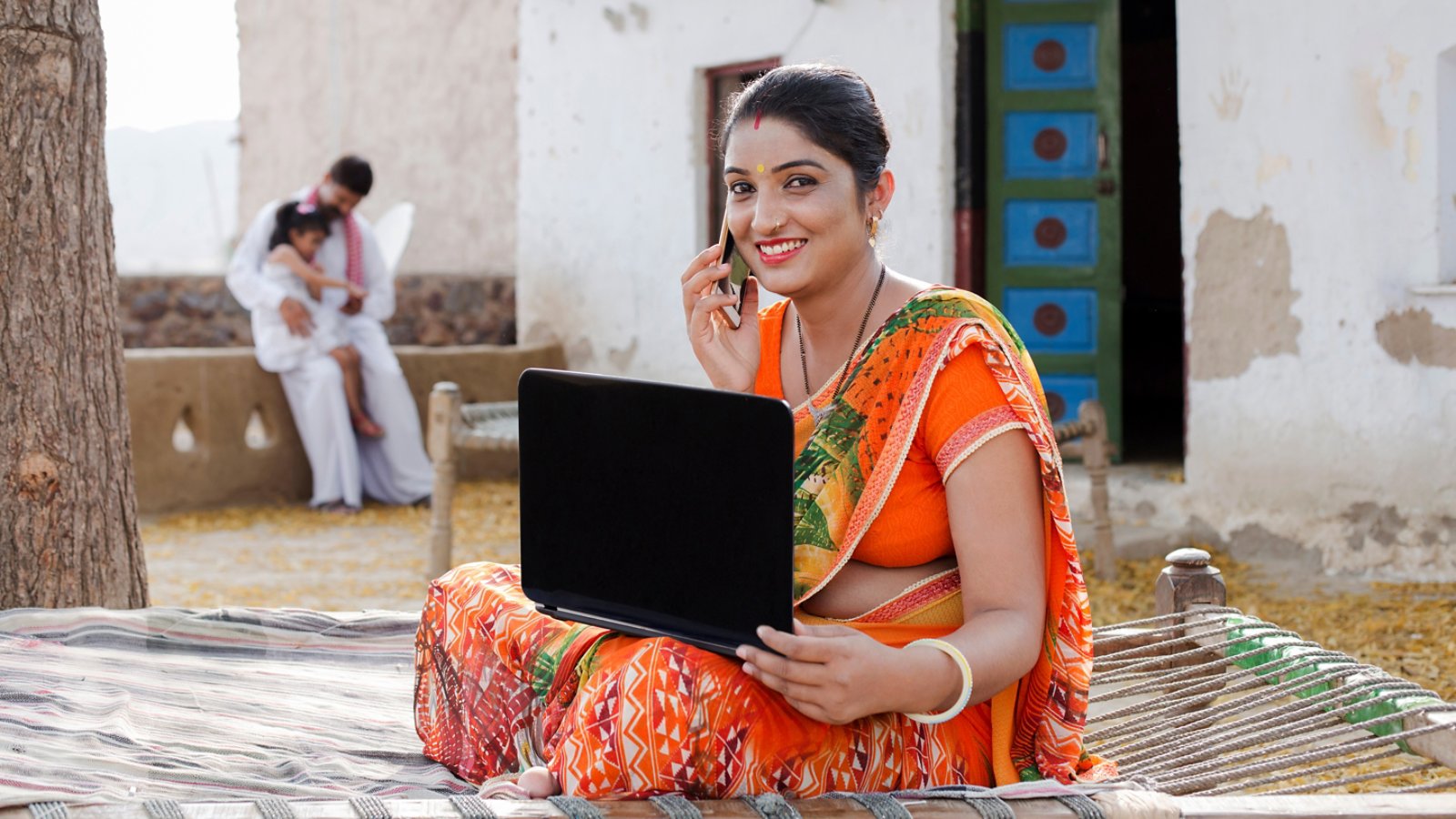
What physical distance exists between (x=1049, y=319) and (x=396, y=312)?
20.2ft

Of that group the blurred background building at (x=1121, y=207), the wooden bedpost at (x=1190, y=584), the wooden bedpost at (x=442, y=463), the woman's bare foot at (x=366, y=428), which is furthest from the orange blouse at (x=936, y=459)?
the woman's bare foot at (x=366, y=428)

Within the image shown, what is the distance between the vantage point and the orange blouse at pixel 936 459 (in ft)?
6.76

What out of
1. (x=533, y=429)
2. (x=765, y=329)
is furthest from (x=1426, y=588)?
(x=533, y=429)

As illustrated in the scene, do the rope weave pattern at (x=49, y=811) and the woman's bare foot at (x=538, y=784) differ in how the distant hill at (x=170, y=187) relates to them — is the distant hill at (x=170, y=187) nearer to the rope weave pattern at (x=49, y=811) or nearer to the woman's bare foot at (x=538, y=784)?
the rope weave pattern at (x=49, y=811)

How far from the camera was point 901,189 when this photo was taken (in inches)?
299

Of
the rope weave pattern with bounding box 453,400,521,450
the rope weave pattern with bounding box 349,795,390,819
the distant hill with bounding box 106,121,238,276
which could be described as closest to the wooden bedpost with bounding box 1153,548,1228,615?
the rope weave pattern with bounding box 349,795,390,819

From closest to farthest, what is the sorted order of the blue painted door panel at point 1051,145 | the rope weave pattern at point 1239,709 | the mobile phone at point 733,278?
the mobile phone at point 733,278 < the rope weave pattern at point 1239,709 < the blue painted door panel at point 1051,145

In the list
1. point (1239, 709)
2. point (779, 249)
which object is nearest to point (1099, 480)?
point (1239, 709)

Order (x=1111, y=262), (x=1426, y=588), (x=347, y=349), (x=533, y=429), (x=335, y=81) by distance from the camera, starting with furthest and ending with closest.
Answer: (x=335, y=81), (x=347, y=349), (x=1111, y=262), (x=1426, y=588), (x=533, y=429)

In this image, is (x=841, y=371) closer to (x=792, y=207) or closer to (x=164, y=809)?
(x=792, y=207)

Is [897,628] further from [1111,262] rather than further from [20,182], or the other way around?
[1111,262]

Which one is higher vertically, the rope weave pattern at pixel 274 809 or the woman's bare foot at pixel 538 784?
the rope weave pattern at pixel 274 809

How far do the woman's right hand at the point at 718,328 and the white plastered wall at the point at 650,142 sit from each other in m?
4.99

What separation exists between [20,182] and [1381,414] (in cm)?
483
